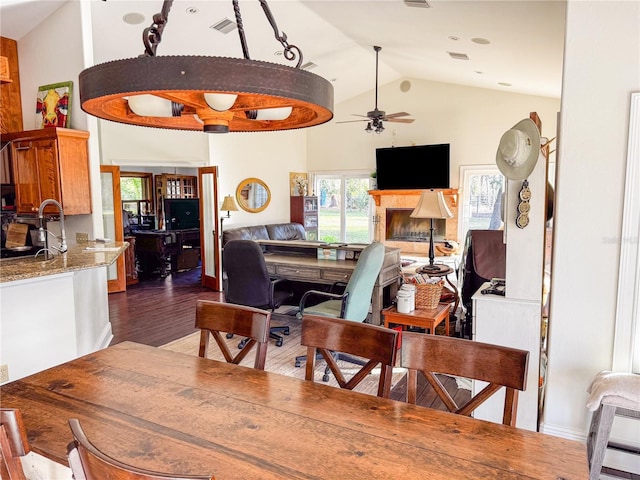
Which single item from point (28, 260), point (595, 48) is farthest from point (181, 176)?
point (595, 48)

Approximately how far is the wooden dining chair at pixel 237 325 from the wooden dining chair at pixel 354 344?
194 mm

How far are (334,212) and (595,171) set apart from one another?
7921mm

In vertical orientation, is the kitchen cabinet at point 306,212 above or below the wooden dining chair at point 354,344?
above

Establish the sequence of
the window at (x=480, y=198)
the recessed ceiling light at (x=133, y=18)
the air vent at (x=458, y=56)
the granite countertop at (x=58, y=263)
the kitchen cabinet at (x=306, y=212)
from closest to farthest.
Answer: the granite countertop at (x=58, y=263), the recessed ceiling light at (x=133, y=18), the air vent at (x=458, y=56), the window at (x=480, y=198), the kitchen cabinet at (x=306, y=212)

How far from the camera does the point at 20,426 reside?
3.50ft

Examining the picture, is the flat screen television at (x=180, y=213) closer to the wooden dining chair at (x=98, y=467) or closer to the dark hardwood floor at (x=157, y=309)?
the dark hardwood floor at (x=157, y=309)

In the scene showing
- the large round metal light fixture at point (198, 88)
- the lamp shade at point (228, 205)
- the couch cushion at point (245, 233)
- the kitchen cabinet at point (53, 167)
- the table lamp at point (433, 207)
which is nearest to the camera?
the large round metal light fixture at point (198, 88)

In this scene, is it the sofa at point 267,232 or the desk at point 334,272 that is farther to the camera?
the sofa at point 267,232

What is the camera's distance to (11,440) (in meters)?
1.05

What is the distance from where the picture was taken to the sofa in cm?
A: 701

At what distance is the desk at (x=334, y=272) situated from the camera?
4.39 metres

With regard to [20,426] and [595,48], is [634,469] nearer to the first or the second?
[595,48]

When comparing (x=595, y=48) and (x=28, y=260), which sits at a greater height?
(x=595, y=48)

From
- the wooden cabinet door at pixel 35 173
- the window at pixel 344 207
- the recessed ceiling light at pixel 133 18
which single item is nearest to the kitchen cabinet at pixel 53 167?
the wooden cabinet door at pixel 35 173
